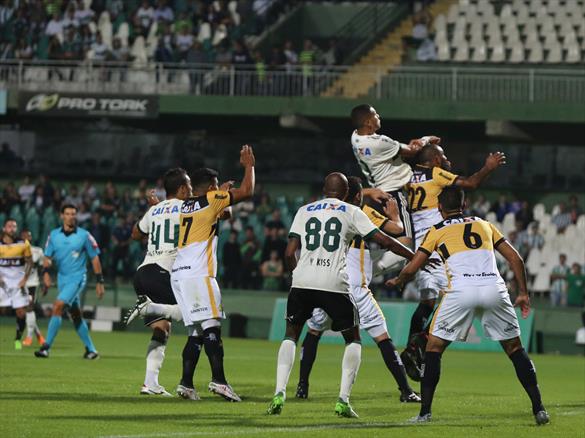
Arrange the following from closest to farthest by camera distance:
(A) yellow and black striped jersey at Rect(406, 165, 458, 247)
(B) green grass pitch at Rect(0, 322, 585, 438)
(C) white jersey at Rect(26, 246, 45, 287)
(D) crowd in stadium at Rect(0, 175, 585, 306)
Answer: (B) green grass pitch at Rect(0, 322, 585, 438), (A) yellow and black striped jersey at Rect(406, 165, 458, 247), (C) white jersey at Rect(26, 246, 45, 287), (D) crowd in stadium at Rect(0, 175, 585, 306)

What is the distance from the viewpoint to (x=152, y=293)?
14508 millimetres

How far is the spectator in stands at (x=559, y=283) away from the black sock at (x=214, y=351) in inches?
673

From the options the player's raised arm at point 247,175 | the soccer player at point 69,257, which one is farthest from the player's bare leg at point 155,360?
the soccer player at point 69,257

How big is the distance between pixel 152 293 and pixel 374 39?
2476 cm

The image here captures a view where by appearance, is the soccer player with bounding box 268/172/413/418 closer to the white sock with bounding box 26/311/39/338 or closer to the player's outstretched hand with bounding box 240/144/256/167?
the player's outstretched hand with bounding box 240/144/256/167

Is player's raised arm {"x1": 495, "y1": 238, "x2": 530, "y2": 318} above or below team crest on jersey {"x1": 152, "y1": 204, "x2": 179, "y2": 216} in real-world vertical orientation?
below

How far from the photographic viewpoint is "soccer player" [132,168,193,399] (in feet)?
47.1

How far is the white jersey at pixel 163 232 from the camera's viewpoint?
47.3 feet

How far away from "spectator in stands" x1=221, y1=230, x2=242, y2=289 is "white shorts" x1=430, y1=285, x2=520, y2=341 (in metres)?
20.0

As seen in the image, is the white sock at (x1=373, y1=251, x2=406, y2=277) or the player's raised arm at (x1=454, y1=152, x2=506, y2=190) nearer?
the player's raised arm at (x1=454, y1=152, x2=506, y2=190)

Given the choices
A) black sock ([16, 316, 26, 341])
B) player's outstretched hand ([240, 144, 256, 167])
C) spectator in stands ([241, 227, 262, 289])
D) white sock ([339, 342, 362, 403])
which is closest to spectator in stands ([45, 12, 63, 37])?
spectator in stands ([241, 227, 262, 289])

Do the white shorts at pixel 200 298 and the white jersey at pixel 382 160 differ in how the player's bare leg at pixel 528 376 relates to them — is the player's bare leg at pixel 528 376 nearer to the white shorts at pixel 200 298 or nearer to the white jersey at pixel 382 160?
the white shorts at pixel 200 298

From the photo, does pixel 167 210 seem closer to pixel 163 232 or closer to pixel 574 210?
pixel 163 232

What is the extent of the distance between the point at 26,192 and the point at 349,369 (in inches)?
1029
